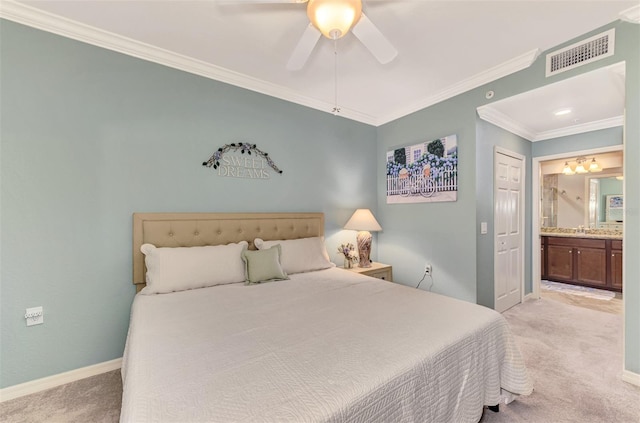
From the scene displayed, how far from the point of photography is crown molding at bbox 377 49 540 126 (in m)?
2.42

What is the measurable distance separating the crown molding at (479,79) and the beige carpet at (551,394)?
261 cm

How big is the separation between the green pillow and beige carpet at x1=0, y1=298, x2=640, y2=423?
1.19 m

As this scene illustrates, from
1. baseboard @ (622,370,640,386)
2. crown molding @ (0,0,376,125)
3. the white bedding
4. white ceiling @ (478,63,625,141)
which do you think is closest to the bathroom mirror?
white ceiling @ (478,63,625,141)

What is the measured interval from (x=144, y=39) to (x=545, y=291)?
609 cm

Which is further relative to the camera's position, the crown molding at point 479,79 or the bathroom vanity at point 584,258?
the bathroom vanity at point 584,258

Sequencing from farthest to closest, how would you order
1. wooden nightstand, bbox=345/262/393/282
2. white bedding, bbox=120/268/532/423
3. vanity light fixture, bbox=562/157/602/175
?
vanity light fixture, bbox=562/157/602/175
wooden nightstand, bbox=345/262/393/282
white bedding, bbox=120/268/532/423

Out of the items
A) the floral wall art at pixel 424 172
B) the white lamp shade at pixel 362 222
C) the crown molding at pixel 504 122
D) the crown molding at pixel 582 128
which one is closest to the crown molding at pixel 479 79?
the crown molding at pixel 504 122

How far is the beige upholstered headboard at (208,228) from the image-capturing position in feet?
7.48

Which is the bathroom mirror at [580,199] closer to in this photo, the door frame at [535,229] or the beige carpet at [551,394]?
the door frame at [535,229]

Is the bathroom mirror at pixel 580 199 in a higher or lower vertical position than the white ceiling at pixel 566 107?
lower

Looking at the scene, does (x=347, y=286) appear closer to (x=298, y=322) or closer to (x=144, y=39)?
(x=298, y=322)

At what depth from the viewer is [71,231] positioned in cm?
205

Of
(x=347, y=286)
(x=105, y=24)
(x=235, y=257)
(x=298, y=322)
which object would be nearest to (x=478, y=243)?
(x=347, y=286)

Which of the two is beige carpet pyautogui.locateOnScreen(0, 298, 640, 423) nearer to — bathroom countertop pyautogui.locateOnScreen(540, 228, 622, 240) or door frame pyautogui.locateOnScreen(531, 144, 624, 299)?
door frame pyautogui.locateOnScreen(531, 144, 624, 299)
